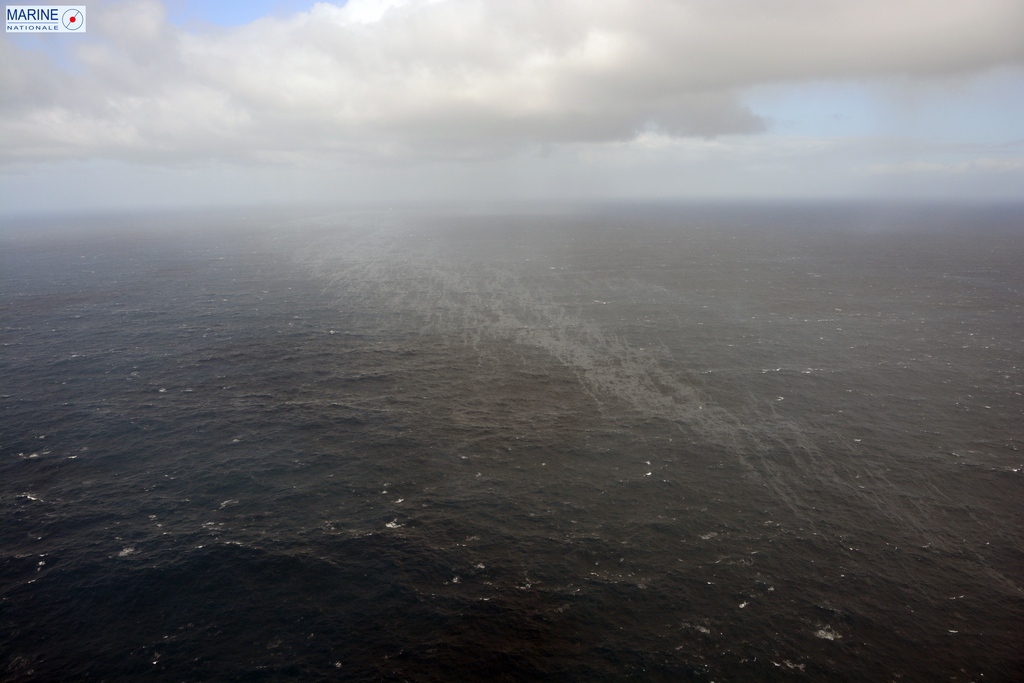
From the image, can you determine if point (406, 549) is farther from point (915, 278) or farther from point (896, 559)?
point (915, 278)

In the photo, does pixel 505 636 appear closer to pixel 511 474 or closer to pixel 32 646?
pixel 511 474

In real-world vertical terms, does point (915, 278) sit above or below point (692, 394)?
above

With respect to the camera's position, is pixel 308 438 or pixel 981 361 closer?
pixel 308 438

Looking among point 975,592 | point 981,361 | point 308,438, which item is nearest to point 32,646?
point 308,438

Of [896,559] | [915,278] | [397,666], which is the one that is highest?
[915,278]

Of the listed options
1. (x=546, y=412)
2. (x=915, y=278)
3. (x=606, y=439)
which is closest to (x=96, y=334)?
(x=546, y=412)

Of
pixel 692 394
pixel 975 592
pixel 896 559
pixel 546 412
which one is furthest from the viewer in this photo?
pixel 692 394

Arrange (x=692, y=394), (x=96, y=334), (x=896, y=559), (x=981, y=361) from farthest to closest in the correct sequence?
(x=96, y=334)
(x=981, y=361)
(x=692, y=394)
(x=896, y=559)
